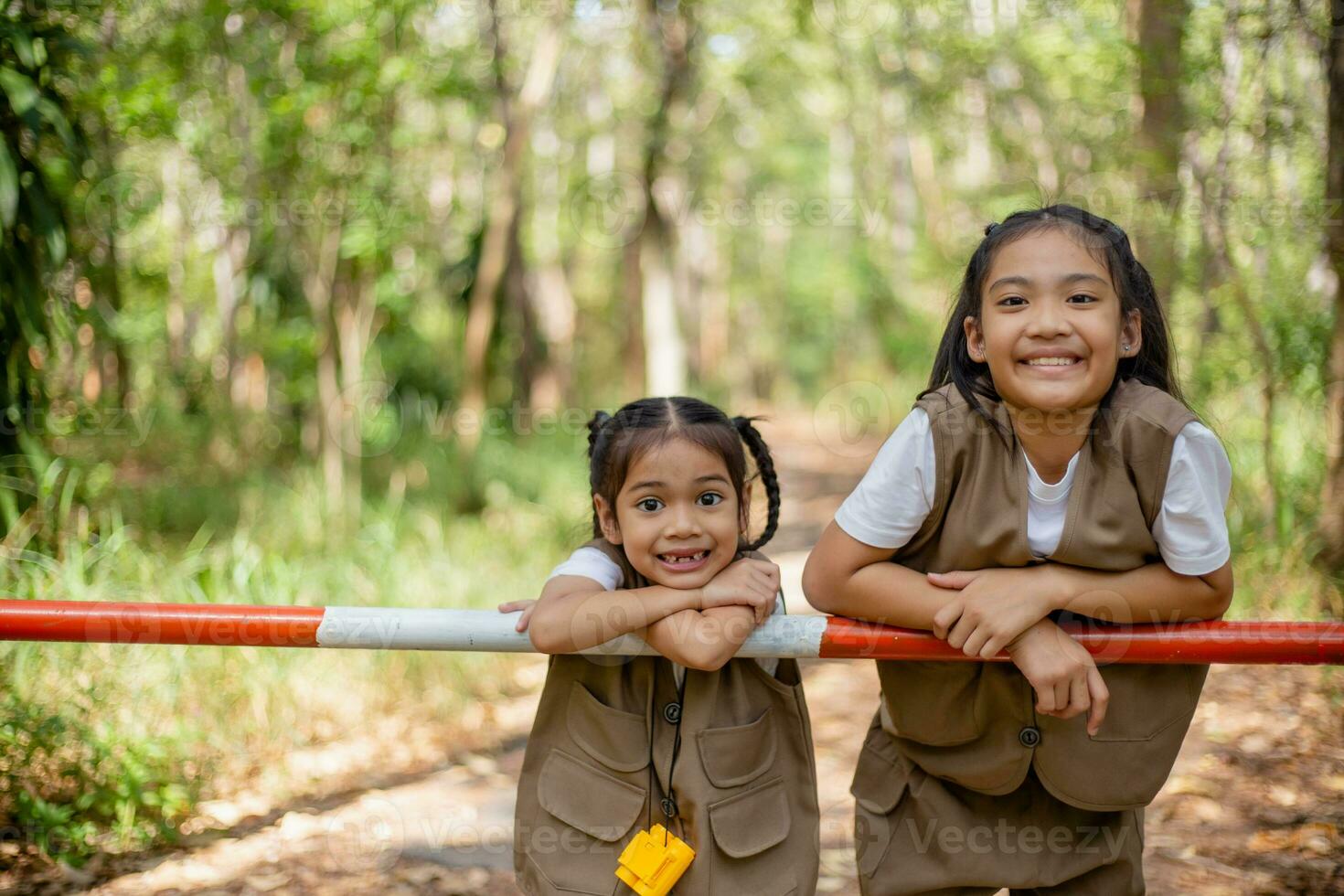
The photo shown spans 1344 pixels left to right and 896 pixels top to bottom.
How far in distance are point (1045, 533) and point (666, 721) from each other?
68cm

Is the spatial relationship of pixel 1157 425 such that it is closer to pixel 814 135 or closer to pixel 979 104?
pixel 979 104

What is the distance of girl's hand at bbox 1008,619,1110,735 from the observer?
160 cm

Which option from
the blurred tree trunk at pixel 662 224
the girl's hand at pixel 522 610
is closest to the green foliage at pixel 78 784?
the girl's hand at pixel 522 610

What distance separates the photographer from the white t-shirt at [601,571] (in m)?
1.85

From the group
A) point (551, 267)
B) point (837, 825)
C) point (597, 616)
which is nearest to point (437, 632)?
point (597, 616)

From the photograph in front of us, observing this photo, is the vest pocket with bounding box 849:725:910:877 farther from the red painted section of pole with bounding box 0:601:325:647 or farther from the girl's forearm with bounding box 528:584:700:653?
the red painted section of pole with bounding box 0:601:325:647

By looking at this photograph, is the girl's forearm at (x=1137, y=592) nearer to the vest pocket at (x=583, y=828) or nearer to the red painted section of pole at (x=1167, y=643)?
the red painted section of pole at (x=1167, y=643)

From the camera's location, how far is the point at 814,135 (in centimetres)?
2744

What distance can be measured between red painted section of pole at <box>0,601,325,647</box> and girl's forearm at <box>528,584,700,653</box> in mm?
391

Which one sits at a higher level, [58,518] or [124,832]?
[58,518]

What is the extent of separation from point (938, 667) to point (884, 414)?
40.8 ft

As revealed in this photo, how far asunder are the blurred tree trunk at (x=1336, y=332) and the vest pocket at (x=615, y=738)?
339 centimetres

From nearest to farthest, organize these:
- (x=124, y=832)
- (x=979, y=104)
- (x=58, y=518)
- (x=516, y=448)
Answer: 1. (x=124, y=832)
2. (x=58, y=518)
3. (x=516, y=448)
4. (x=979, y=104)

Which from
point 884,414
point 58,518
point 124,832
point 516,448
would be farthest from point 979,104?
point 124,832
